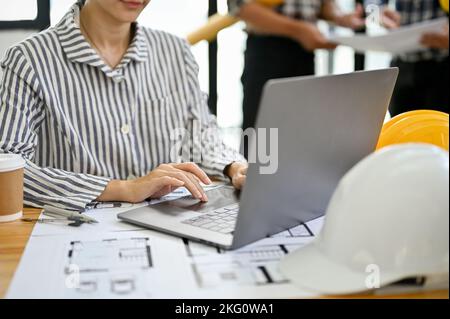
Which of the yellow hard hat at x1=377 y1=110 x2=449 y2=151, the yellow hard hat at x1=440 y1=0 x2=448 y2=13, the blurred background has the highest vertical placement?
the yellow hard hat at x1=440 y1=0 x2=448 y2=13

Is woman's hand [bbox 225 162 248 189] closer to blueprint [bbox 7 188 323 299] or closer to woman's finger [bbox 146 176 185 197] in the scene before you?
woman's finger [bbox 146 176 185 197]

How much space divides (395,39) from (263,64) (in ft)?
1.85

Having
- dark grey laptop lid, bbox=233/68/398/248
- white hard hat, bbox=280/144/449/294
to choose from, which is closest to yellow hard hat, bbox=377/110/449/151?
dark grey laptop lid, bbox=233/68/398/248

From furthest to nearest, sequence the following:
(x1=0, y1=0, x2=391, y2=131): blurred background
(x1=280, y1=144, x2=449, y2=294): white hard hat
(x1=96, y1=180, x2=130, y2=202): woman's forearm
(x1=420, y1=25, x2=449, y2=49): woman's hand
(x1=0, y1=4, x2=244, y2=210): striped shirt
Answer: (x1=0, y1=0, x2=391, y2=131): blurred background → (x1=420, y1=25, x2=449, y2=49): woman's hand → (x1=0, y1=4, x2=244, y2=210): striped shirt → (x1=96, y1=180, x2=130, y2=202): woman's forearm → (x1=280, y1=144, x2=449, y2=294): white hard hat

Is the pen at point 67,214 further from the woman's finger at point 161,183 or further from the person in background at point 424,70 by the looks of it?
the person in background at point 424,70

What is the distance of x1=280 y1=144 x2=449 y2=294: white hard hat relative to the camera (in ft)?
2.58

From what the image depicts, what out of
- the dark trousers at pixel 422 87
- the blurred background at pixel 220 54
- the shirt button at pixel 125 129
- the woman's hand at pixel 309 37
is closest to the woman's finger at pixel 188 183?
the shirt button at pixel 125 129

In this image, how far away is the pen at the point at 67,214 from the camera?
1098 mm

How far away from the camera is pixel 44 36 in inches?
57.6

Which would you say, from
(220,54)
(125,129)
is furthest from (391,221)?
(220,54)

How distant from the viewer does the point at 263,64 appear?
9.06ft

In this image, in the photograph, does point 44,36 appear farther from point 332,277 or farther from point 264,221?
point 332,277

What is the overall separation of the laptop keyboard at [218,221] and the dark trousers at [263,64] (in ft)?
5.39

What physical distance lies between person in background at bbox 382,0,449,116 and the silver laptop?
5.81ft
